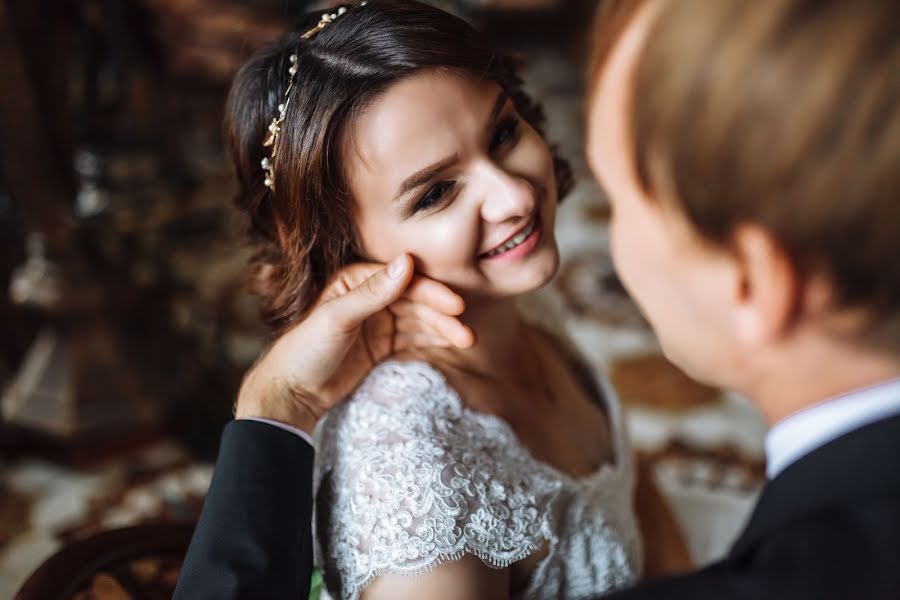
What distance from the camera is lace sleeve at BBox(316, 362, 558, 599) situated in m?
1.01

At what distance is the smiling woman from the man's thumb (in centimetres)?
6

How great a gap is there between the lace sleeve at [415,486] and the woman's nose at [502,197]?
253mm

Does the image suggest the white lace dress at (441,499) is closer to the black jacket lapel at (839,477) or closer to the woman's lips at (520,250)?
the woman's lips at (520,250)

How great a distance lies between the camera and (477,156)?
1119 mm

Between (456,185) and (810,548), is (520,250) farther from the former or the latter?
(810,548)

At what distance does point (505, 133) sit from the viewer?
1188mm

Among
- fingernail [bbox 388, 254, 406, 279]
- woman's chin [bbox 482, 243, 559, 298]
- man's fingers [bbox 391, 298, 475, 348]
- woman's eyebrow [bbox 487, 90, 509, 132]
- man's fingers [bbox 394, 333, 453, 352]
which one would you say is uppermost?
woman's eyebrow [bbox 487, 90, 509, 132]

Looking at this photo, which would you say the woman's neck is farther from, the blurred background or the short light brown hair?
the short light brown hair

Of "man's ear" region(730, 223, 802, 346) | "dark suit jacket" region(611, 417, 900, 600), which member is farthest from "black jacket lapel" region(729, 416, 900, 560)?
"man's ear" region(730, 223, 802, 346)

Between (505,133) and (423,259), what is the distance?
0.22 m

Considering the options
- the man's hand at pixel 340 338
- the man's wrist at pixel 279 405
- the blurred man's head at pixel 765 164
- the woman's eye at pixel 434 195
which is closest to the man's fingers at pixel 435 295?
the man's hand at pixel 340 338

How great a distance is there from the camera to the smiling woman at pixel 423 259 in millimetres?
1041

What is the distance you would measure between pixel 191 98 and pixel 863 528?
4412 mm

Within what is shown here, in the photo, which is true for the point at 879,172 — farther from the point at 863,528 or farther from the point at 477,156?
the point at 477,156
